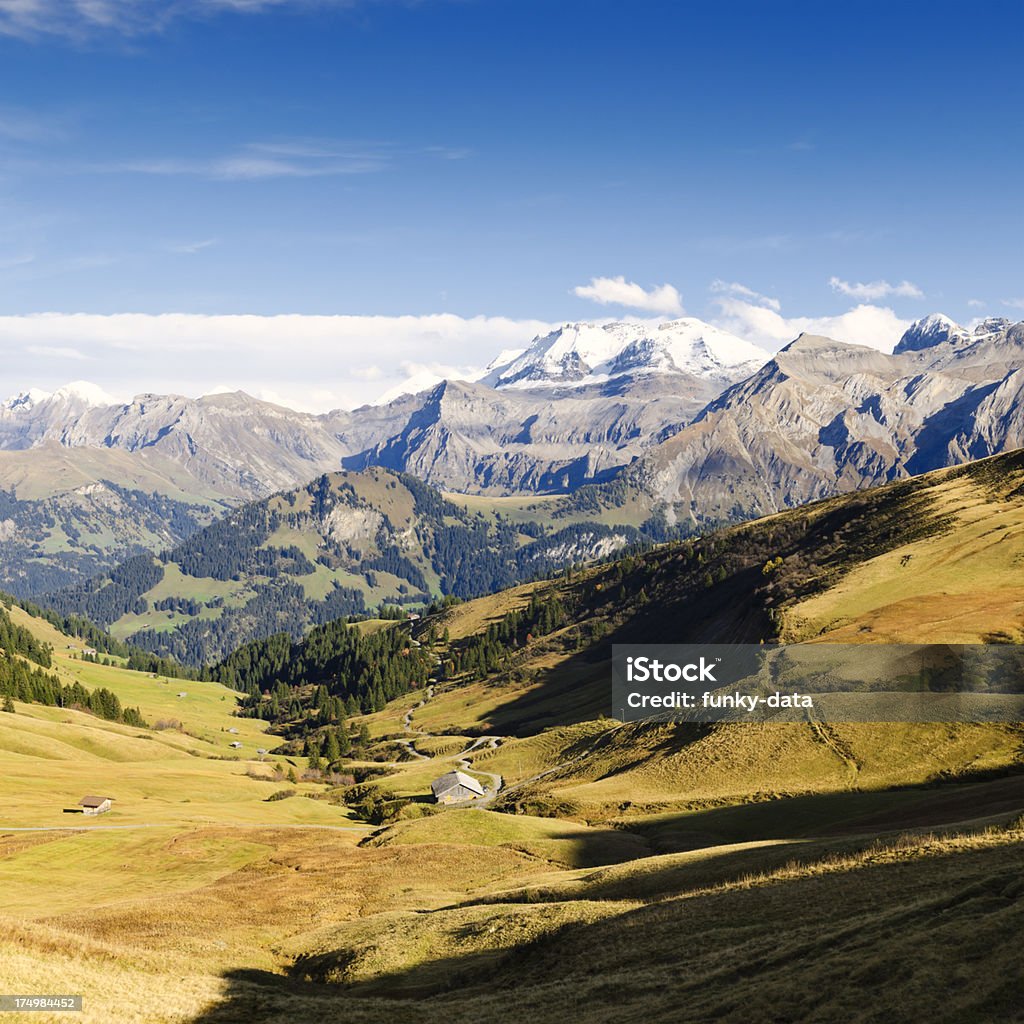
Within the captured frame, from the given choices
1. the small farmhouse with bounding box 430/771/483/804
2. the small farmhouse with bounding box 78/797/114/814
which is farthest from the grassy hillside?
the small farmhouse with bounding box 430/771/483/804

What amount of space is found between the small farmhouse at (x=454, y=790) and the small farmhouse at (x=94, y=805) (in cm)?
5016

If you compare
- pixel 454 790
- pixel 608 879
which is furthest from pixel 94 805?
pixel 608 879

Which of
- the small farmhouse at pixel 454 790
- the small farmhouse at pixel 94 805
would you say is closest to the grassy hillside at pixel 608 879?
the small farmhouse at pixel 94 805

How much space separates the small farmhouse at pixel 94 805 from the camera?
108256 mm

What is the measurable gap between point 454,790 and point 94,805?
177 feet

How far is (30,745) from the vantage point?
149625 mm

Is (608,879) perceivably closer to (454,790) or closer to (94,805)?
(94,805)

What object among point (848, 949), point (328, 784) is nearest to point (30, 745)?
point (328, 784)

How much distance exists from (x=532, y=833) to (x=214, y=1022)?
2488 inches

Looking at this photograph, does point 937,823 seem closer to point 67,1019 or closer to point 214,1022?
point 214,1022

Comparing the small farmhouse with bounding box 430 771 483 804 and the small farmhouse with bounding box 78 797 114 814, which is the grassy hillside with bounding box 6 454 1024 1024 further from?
the small farmhouse with bounding box 430 771 483 804

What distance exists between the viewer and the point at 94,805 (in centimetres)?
10906

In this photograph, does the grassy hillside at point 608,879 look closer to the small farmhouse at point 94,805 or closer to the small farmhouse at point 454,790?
the small farmhouse at point 94,805

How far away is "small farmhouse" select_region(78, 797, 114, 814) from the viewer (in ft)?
355
